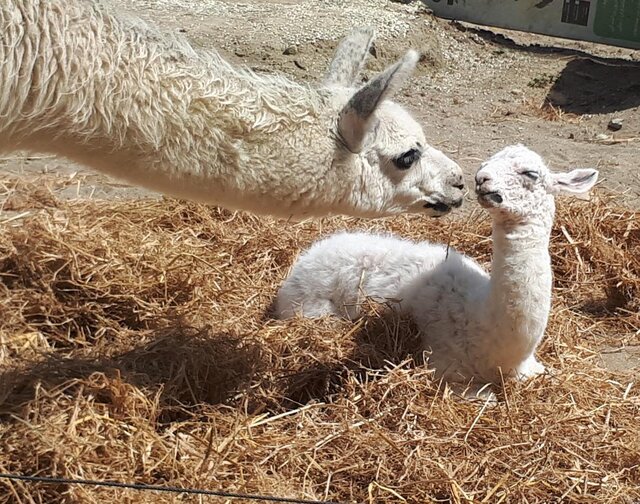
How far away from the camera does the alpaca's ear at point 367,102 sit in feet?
11.7

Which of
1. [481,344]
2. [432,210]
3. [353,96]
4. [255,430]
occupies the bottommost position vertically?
[255,430]

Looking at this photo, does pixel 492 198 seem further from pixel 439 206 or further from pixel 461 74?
pixel 461 74

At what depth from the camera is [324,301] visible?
4.80 metres

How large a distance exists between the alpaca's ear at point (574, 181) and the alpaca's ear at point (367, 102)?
909 mm

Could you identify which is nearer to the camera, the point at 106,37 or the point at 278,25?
the point at 106,37

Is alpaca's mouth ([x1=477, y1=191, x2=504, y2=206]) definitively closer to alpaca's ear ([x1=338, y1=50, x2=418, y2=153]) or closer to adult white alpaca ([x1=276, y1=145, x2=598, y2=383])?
adult white alpaca ([x1=276, y1=145, x2=598, y2=383])

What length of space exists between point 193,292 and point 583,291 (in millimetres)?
2340

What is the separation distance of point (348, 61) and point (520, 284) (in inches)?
50.3

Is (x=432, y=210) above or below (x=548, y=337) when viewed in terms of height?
above

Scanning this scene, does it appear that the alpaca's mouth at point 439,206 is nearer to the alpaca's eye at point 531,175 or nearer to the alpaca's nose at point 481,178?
the alpaca's nose at point 481,178

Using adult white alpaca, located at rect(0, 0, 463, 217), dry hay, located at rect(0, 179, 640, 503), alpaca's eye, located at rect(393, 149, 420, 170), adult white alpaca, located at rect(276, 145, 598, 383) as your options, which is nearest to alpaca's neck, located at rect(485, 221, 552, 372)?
adult white alpaca, located at rect(276, 145, 598, 383)

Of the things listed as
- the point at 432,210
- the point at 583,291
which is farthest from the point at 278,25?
the point at 432,210

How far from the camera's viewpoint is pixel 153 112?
3461mm

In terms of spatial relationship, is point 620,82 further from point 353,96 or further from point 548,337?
point 353,96
